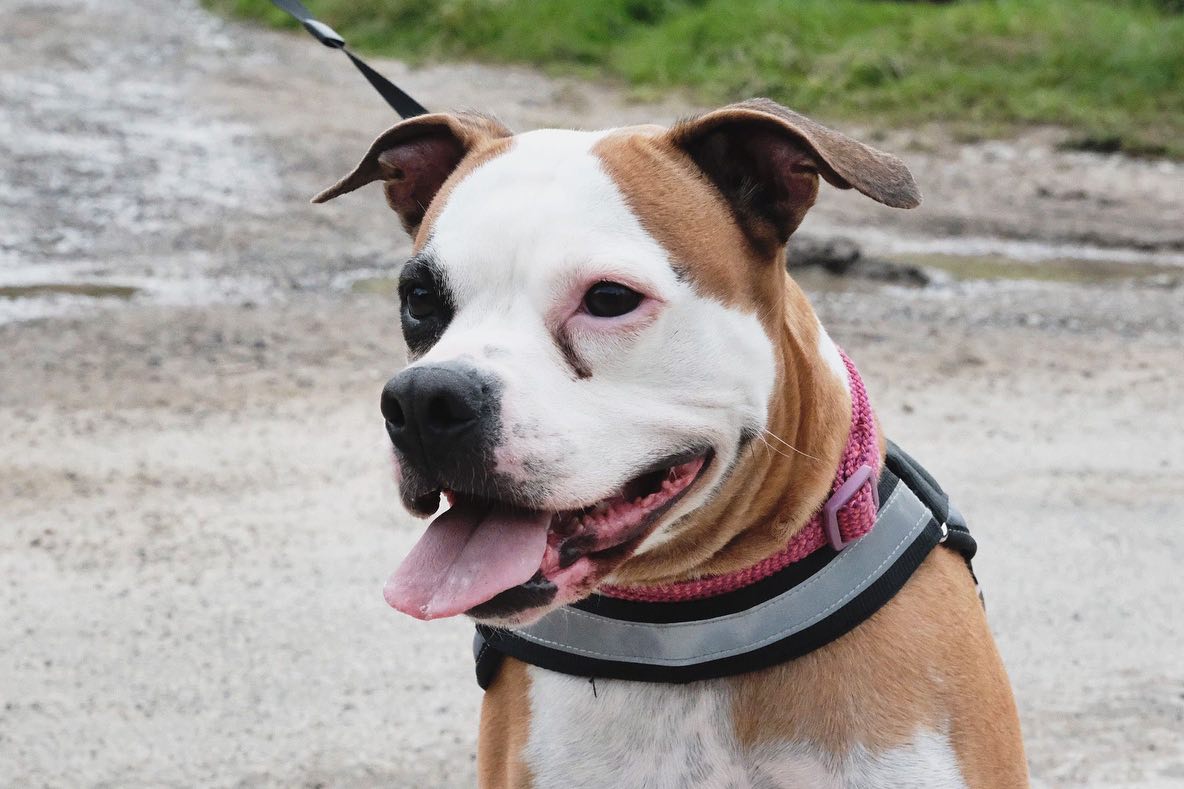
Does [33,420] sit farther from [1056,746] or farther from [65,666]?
[1056,746]

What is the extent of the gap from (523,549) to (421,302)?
57 centimetres

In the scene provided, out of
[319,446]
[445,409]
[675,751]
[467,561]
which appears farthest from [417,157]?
[319,446]

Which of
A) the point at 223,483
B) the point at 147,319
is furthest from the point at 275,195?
the point at 223,483

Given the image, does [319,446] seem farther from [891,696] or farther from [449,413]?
[891,696]

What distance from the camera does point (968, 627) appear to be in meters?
2.63

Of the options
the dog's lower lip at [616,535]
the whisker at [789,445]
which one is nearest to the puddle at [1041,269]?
the whisker at [789,445]

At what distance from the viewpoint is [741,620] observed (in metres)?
2.54

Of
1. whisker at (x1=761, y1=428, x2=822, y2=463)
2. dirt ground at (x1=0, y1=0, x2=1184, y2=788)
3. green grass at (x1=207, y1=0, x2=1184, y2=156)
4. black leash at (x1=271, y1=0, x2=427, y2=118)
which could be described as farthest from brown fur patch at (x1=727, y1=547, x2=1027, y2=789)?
green grass at (x1=207, y1=0, x2=1184, y2=156)

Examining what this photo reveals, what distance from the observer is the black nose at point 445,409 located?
2293 mm

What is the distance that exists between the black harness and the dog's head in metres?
0.19

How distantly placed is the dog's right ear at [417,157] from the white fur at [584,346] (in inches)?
17.2

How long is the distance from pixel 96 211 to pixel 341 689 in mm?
5714

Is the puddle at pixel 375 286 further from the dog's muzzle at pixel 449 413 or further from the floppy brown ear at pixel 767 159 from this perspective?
the dog's muzzle at pixel 449 413

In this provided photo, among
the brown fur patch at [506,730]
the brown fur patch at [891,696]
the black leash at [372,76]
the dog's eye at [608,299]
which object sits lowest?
the brown fur patch at [506,730]
